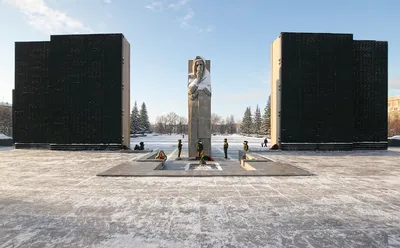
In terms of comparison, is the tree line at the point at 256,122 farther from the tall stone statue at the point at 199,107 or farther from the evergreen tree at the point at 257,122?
the tall stone statue at the point at 199,107

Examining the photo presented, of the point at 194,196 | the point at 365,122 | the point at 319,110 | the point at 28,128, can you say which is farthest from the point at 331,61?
the point at 28,128

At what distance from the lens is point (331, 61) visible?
2177 centimetres

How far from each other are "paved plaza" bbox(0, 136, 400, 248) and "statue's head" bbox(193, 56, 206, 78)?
974 centimetres

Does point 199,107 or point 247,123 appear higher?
point 199,107

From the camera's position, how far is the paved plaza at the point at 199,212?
4.02 metres

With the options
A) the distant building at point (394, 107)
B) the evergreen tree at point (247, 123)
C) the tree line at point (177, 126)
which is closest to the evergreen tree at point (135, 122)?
the evergreen tree at point (247, 123)

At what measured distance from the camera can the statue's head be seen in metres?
16.2

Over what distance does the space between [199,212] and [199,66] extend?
1262 cm

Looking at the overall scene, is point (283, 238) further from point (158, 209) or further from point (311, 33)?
point (311, 33)

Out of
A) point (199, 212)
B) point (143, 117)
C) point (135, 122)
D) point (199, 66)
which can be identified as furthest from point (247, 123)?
point (199, 212)

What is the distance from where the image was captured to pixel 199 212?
17.3ft

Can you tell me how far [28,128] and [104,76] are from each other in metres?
9.21

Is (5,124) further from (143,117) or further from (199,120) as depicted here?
(199,120)

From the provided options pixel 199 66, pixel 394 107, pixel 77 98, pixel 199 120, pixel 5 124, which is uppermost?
pixel 394 107
